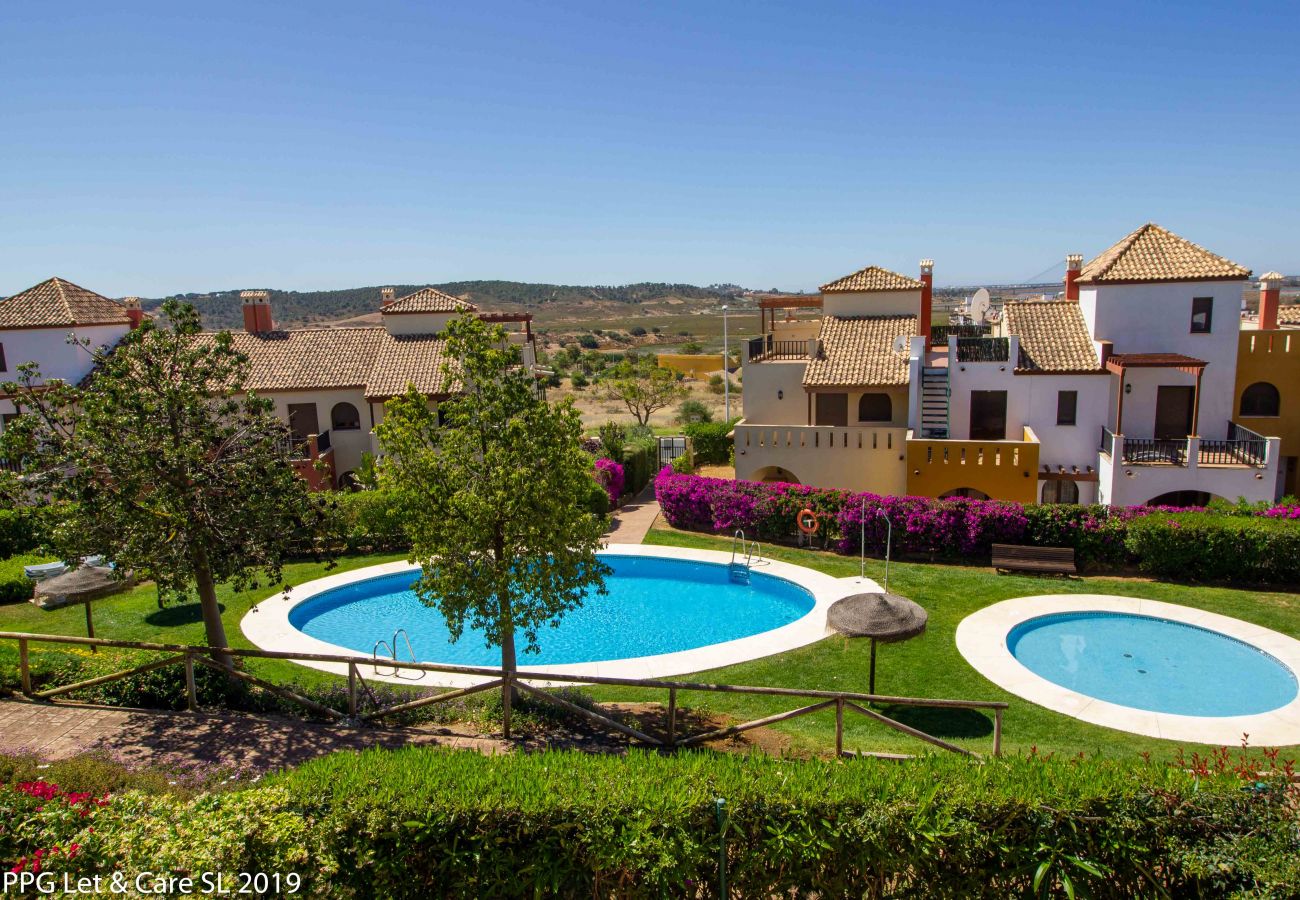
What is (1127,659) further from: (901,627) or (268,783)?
(268,783)

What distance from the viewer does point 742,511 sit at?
984 inches

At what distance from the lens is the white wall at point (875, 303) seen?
32.0 m

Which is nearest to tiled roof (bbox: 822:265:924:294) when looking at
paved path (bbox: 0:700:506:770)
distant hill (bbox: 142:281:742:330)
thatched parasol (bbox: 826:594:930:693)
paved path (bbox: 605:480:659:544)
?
paved path (bbox: 605:480:659:544)

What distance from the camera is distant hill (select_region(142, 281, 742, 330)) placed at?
4848 inches

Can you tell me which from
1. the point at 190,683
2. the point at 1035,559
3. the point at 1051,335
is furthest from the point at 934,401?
the point at 190,683

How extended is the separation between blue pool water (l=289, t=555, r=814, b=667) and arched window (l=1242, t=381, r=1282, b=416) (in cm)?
1746

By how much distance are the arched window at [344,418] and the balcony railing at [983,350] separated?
21341mm

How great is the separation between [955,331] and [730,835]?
28.0 metres

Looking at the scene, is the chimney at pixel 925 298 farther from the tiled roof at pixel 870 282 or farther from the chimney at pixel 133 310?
the chimney at pixel 133 310

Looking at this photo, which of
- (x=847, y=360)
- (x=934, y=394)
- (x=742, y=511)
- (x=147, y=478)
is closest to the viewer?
(x=147, y=478)

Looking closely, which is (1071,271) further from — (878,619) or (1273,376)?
(878,619)

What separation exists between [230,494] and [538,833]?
7.94 metres

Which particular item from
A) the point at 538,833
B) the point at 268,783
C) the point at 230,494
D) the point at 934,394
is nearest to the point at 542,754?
the point at 538,833

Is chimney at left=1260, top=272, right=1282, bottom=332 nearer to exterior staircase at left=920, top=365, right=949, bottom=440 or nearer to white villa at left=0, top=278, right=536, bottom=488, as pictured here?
exterior staircase at left=920, top=365, right=949, bottom=440
